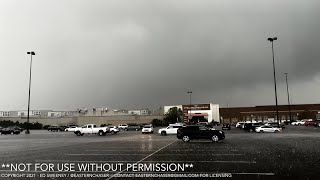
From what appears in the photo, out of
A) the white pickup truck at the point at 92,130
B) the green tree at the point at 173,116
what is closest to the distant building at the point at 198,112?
the green tree at the point at 173,116

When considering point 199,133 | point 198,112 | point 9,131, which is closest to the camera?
point 199,133

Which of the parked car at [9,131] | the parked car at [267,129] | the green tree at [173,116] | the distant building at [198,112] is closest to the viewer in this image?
the parked car at [267,129]

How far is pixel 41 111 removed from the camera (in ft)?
636

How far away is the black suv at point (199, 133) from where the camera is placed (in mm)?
29219

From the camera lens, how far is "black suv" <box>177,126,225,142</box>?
29219mm

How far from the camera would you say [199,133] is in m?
29.7

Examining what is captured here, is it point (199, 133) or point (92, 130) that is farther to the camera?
point (92, 130)

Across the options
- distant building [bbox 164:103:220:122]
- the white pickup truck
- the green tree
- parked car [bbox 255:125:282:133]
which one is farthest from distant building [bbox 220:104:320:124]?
the white pickup truck

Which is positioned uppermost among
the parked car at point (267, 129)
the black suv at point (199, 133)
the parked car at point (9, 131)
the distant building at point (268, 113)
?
the distant building at point (268, 113)

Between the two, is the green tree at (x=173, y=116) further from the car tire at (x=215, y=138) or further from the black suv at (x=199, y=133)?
the car tire at (x=215, y=138)

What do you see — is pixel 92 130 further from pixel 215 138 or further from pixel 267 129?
pixel 267 129

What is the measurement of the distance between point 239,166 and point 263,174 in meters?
2.02

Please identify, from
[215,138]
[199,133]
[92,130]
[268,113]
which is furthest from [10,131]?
Result: [268,113]

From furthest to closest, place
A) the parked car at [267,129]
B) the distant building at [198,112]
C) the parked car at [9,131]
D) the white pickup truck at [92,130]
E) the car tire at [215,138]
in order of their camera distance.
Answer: the distant building at [198,112]
the parked car at [9,131]
the white pickup truck at [92,130]
the parked car at [267,129]
the car tire at [215,138]
